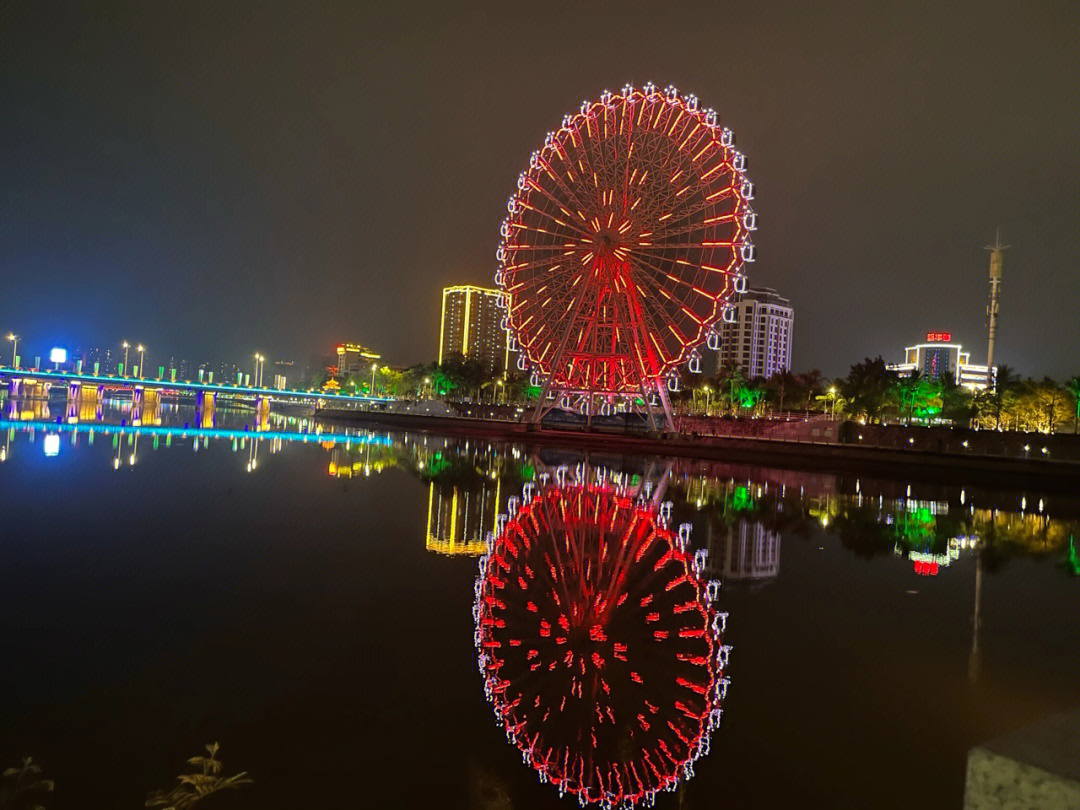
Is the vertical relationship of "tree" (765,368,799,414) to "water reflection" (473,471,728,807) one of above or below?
above

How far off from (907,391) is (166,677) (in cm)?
6515

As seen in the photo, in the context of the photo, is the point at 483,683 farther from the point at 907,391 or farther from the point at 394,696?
the point at 907,391

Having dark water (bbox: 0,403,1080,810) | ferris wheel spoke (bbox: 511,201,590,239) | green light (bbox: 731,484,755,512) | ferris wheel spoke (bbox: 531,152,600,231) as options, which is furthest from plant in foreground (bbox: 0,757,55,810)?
ferris wheel spoke (bbox: 531,152,600,231)

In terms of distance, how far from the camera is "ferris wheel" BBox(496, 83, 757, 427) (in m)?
33.8

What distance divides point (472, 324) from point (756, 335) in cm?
5742

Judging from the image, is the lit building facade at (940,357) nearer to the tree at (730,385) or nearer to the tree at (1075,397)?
the tree at (730,385)

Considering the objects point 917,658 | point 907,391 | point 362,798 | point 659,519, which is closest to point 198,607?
point 362,798

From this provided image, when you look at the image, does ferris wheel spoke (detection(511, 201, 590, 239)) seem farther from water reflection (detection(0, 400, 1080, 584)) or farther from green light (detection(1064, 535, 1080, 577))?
green light (detection(1064, 535, 1080, 577))

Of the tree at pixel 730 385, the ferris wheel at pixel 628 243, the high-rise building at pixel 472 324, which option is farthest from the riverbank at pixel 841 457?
the high-rise building at pixel 472 324

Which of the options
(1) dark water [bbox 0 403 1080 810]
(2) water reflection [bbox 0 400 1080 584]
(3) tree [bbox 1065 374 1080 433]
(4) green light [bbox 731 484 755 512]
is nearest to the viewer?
(1) dark water [bbox 0 403 1080 810]

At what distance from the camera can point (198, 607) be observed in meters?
6.74

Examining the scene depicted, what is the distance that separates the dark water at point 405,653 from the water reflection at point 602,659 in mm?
173

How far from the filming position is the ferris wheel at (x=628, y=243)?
33.8m

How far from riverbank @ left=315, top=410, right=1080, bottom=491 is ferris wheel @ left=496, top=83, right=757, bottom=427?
3.15m
